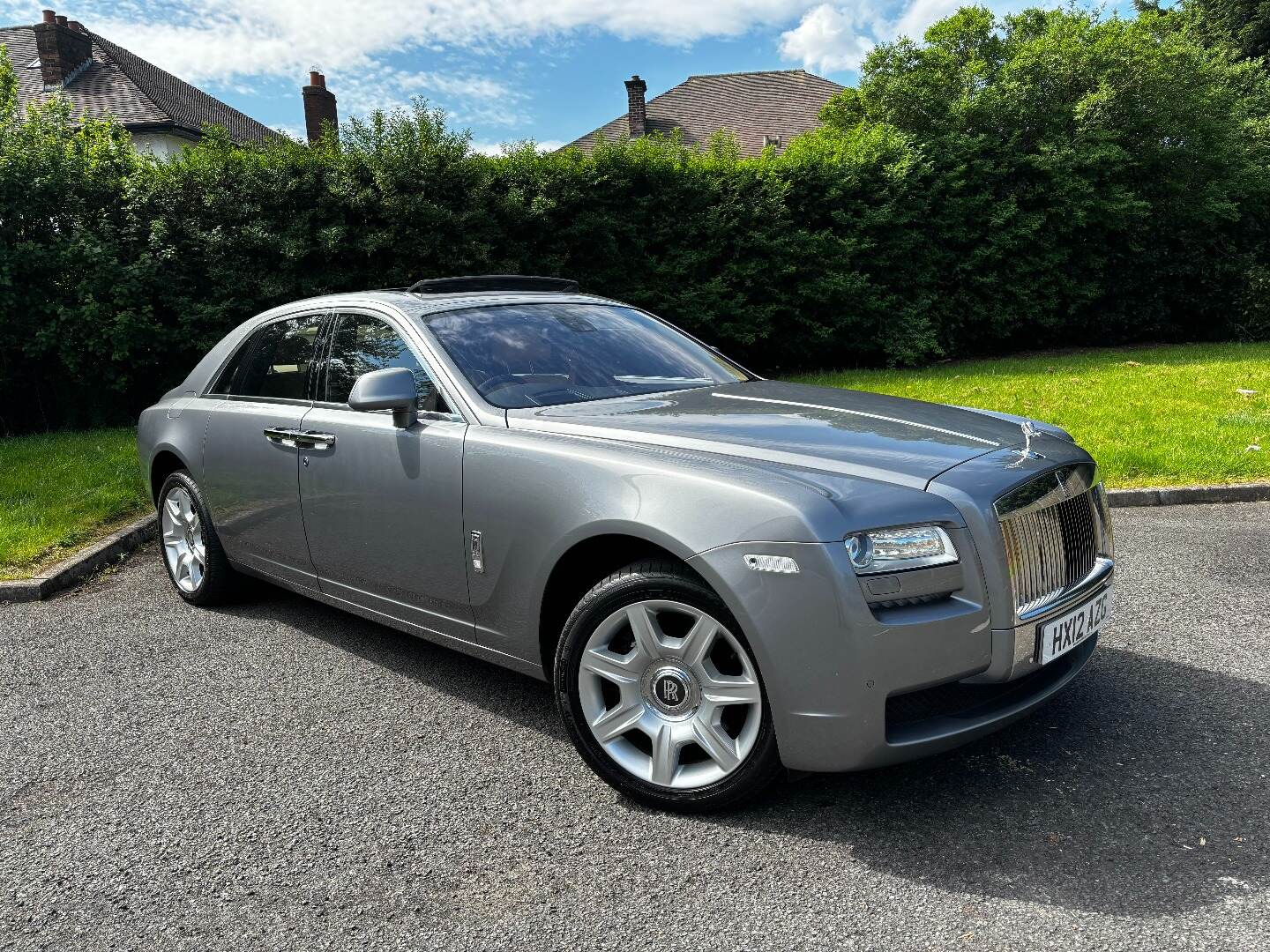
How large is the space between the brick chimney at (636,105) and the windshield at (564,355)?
34751 mm

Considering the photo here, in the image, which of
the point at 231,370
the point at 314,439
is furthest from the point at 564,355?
the point at 231,370

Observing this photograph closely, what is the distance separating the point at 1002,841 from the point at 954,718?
0.37 meters

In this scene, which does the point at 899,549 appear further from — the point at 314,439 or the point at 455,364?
the point at 314,439

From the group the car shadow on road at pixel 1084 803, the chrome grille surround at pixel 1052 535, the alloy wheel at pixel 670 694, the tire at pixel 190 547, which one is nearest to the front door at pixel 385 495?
the car shadow on road at pixel 1084 803

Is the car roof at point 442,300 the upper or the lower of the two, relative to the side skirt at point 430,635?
upper

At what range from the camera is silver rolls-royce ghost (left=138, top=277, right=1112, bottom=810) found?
265 cm

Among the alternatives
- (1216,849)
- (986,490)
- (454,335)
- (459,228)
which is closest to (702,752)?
(986,490)

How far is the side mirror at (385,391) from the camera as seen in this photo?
3.55m

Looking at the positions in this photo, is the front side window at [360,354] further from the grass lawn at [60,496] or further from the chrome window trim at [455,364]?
the grass lawn at [60,496]

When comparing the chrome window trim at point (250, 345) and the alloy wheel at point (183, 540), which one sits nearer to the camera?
the chrome window trim at point (250, 345)

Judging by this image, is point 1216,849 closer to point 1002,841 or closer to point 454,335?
point 1002,841

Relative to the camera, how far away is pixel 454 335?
3973 mm

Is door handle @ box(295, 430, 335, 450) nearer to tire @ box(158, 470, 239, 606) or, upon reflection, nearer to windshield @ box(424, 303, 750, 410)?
windshield @ box(424, 303, 750, 410)

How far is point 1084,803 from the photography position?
2.95m
